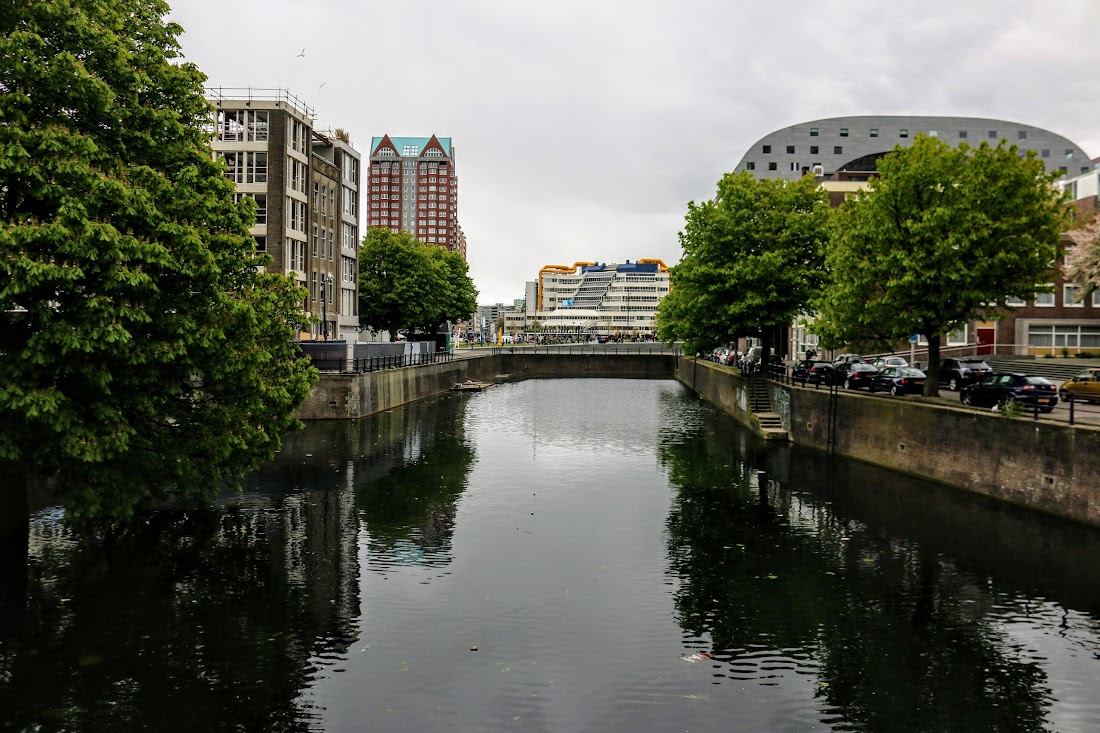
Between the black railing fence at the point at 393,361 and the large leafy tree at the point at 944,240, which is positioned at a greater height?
the large leafy tree at the point at 944,240

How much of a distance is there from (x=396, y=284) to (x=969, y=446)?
69.9 metres

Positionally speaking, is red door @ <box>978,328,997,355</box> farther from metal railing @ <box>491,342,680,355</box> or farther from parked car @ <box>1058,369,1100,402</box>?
metal railing @ <box>491,342,680,355</box>

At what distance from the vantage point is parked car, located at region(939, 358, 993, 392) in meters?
43.3

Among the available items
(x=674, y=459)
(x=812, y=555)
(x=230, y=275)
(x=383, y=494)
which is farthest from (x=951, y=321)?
(x=230, y=275)

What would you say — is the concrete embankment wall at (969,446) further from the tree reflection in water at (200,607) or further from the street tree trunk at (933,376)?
the tree reflection in water at (200,607)

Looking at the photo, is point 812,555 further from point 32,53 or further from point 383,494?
point 32,53

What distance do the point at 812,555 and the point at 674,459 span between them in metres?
17.3

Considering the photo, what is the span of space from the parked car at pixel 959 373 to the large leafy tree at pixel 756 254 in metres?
8.48

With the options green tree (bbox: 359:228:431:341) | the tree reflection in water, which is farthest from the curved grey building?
the tree reflection in water

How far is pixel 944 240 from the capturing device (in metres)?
32.6

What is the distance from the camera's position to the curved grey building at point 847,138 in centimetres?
14288

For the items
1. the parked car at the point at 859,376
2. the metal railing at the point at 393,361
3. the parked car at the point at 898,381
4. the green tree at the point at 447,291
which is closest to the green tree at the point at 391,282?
the green tree at the point at 447,291

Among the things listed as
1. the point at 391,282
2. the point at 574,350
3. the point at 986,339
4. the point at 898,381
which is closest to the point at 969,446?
the point at 898,381

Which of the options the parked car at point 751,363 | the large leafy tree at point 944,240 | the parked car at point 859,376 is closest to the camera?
the large leafy tree at point 944,240
